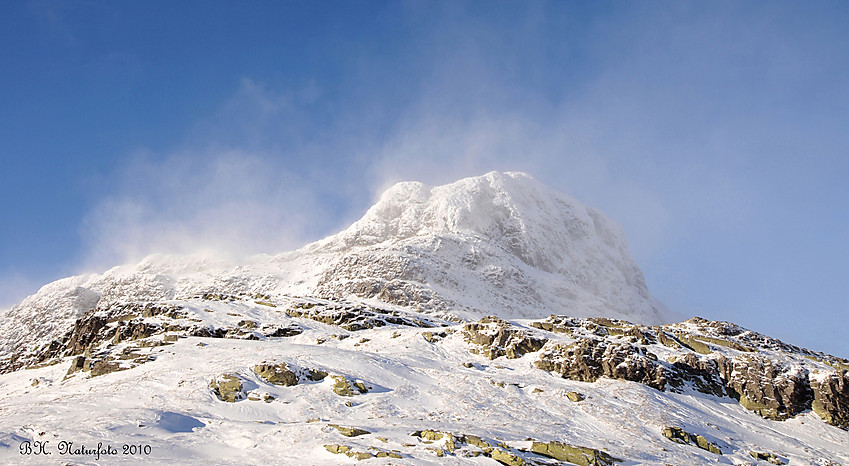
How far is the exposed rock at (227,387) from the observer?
30948 mm

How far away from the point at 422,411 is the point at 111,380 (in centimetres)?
2339

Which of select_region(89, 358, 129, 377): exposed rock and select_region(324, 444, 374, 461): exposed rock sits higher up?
select_region(89, 358, 129, 377): exposed rock

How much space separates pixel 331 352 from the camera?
139ft

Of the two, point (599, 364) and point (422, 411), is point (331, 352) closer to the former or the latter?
point (422, 411)

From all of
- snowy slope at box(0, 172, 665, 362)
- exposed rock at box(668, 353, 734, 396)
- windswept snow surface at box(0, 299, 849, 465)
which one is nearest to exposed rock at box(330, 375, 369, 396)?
windswept snow surface at box(0, 299, 849, 465)

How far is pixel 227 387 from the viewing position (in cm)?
3216

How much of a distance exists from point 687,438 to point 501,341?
876 inches

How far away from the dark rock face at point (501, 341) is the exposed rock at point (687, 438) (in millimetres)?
18735

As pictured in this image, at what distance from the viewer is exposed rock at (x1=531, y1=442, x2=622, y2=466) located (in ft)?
73.3

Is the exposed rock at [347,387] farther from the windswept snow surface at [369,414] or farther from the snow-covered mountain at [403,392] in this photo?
the windswept snow surface at [369,414]

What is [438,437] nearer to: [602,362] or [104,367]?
[602,362]

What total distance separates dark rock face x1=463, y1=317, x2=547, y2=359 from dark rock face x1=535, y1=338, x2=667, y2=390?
3047 millimetres

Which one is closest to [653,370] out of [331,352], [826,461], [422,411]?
[826,461]

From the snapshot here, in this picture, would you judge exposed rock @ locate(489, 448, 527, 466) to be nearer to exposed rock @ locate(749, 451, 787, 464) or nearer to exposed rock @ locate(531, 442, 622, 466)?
exposed rock @ locate(531, 442, 622, 466)
